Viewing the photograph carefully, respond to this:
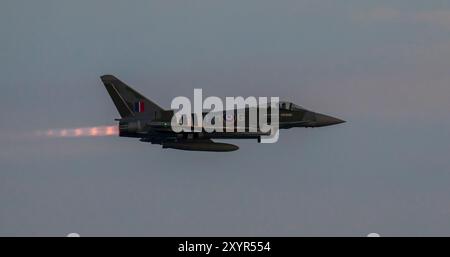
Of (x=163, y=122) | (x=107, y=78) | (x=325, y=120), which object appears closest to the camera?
(x=163, y=122)

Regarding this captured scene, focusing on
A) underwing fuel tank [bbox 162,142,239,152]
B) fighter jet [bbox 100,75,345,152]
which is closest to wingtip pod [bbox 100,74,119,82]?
fighter jet [bbox 100,75,345,152]

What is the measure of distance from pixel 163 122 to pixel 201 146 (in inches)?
157

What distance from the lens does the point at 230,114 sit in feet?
401

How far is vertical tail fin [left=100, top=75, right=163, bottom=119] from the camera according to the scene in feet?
406

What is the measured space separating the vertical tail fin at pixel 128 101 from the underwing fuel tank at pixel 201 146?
10.1 ft

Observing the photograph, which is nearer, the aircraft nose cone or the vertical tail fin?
the vertical tail fin

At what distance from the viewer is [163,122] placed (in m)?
122

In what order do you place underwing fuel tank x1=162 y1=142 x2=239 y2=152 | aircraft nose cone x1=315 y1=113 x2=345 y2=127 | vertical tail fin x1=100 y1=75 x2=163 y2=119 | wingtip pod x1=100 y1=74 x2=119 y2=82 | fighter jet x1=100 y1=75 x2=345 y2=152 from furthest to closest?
aircraft nose cone x1=315 y1=113 x2=345 y2=127 → wingtip pod x1=100 y1=74 x2=119 y2=82 → vertical tail fin x1=100 y1=75 x2=163 y2=119 → underwing fuel tank x1=162 y1=142 x2=239 y2=152 → fighter jet x1=100 y1=75 x2=345 y2=152

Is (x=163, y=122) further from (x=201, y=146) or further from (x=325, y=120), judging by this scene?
(x=325, y=120)

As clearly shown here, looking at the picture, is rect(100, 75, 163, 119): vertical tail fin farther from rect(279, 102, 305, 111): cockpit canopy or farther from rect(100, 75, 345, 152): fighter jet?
rect(279, 102, 305, 111): cockpit canopy

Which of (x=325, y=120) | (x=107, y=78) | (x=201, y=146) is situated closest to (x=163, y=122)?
(x=201, y=146)
